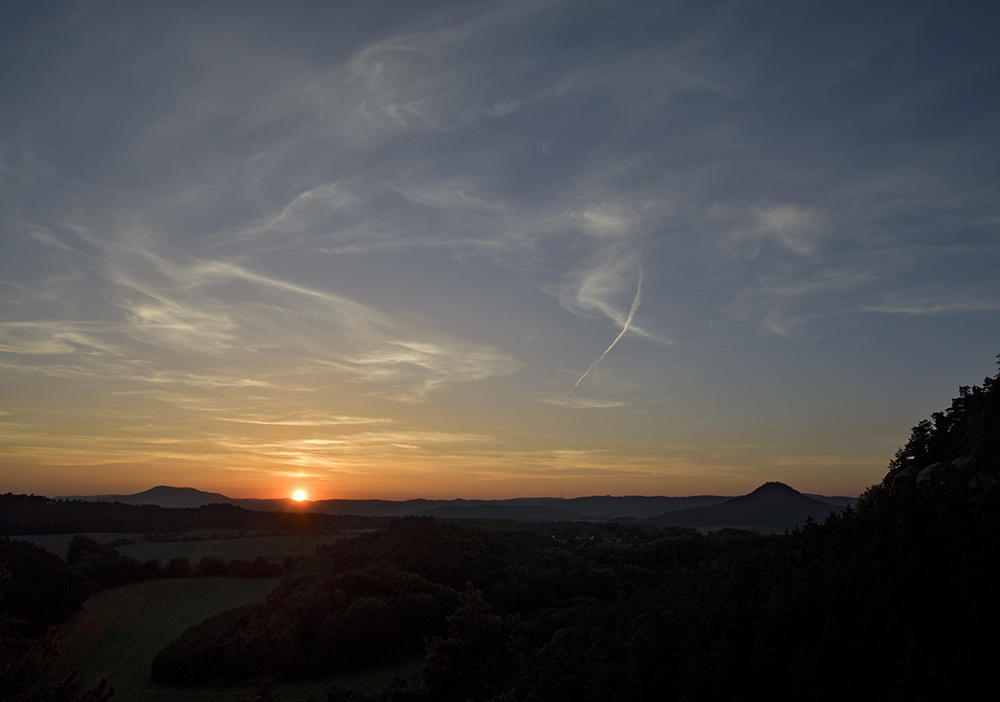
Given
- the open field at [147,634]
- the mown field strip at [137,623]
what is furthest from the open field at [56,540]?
the open field at [147,634]

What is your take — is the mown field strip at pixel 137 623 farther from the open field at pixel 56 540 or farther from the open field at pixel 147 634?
the open field at pixel 56 540

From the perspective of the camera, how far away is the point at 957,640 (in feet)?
127

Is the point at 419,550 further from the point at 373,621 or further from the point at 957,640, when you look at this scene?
the point at 957,640

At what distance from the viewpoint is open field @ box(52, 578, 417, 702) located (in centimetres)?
8406

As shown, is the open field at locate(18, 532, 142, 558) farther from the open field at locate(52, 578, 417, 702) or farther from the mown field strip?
the open field at locate(52, 578, 417, 702)

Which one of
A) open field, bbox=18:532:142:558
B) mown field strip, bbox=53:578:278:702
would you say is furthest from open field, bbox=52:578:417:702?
open field, bbox=18:532:142:558

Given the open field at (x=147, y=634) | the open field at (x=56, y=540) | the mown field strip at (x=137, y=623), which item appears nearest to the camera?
the open field at (x=147, y=634)

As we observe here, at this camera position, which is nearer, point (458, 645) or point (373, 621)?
point (458, 645)

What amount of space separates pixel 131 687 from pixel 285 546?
109 m

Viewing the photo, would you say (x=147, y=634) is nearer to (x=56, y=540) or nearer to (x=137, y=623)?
(x=137, y=623)

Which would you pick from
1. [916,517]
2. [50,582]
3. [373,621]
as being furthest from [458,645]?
[50,582]

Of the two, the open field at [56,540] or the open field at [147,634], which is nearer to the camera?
the open field at [147,634]

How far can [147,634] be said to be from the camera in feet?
343

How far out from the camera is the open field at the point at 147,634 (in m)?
84.1
